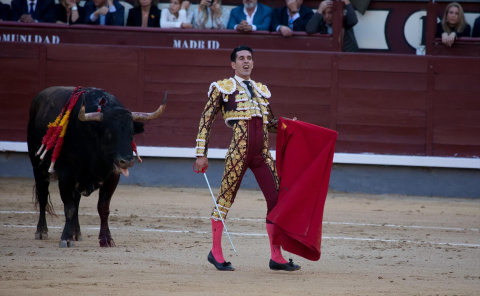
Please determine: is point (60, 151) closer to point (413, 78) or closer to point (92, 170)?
point (92, 170)

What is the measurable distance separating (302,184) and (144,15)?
552 centimetres

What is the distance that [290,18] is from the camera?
9656 millimetres

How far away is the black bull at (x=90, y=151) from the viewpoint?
5.73 metres

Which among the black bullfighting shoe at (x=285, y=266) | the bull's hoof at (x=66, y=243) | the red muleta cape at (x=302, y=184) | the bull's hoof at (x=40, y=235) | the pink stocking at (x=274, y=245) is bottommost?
the bull's hoof at (x=40, y=235)

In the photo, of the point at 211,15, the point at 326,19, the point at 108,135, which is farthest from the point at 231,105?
the point at 211,15

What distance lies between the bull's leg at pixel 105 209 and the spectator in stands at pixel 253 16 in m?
3.97

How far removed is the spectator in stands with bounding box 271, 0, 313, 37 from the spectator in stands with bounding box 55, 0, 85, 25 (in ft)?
7.30

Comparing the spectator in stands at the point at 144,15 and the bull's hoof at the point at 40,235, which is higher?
the spectator in stands at the point at 144,15

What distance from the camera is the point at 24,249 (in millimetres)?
5551

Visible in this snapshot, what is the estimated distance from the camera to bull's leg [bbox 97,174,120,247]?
5.74 m

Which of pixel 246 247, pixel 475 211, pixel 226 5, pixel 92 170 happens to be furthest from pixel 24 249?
pixel 226 5

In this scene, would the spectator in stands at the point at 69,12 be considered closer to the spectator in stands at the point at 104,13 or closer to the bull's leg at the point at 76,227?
the spectator in stands at the point at 104,13

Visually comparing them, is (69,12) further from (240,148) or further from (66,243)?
(240,148)

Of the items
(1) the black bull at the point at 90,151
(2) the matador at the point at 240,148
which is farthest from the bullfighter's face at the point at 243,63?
(1) the black bull at the point at 90,151
